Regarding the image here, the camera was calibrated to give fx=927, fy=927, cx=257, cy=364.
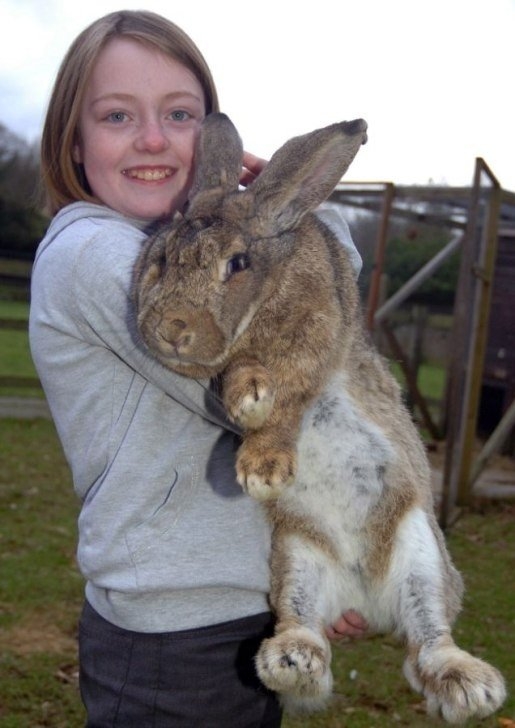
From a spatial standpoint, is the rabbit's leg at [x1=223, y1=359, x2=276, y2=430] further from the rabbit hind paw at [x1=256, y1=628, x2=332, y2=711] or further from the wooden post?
the wooden post

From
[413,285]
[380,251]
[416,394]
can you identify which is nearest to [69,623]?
[380,251]

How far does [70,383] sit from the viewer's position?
2215 millimetres

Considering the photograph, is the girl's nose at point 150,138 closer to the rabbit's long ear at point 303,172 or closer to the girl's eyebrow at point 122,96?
the girl's eyebrow at point 122,96

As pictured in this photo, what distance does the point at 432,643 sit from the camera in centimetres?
222

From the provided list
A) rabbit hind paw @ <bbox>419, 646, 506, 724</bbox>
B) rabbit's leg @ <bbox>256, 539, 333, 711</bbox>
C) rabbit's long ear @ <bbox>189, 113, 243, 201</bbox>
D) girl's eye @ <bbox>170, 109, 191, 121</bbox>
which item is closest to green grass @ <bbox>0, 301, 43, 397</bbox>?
girl's eye @ <bbox>170, 109, 191, 121</bbox>

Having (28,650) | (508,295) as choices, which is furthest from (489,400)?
(28,650)

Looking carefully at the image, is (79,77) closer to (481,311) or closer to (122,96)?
(122,96)

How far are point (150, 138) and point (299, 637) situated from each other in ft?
4.21

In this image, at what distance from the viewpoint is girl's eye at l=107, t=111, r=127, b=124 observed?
2.44 m

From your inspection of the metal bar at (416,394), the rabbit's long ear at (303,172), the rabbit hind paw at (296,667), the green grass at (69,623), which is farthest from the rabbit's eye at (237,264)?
the metal bar at (416,394)

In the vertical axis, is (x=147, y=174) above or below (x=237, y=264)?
above

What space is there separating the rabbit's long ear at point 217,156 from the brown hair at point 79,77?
242 millimetres

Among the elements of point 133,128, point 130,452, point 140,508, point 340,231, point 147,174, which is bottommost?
point 140,508

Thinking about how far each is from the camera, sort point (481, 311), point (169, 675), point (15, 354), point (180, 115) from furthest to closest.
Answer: point (15, 354) → point (481, 311) → point (180, 115) → point (169, 675)
